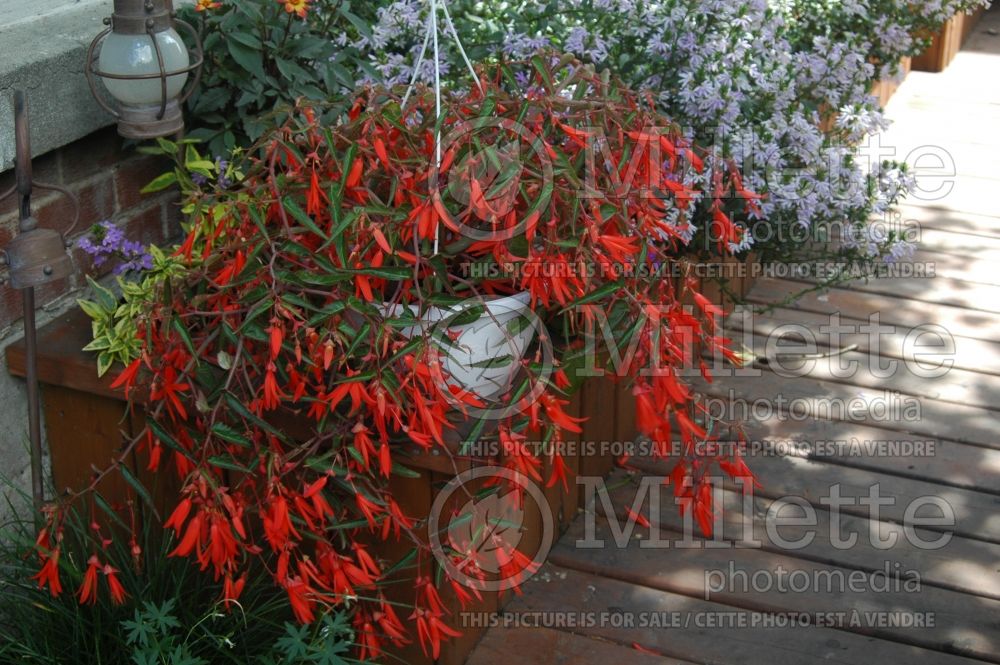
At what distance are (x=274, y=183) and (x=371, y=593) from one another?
65cm

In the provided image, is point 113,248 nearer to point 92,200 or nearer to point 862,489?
point 92,200

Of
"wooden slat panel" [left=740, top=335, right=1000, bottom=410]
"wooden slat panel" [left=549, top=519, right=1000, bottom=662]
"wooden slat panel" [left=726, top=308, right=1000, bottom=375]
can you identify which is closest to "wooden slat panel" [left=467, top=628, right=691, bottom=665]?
"wooden slat panel" [left=549, top=519, right=1000, bottom=662]

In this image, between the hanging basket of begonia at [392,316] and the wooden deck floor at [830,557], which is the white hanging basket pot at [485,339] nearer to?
the hanging basket of begonia at [392,316]

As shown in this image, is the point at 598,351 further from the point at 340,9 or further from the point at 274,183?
the point at 340,9

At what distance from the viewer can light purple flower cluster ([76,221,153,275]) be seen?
1.97 meters

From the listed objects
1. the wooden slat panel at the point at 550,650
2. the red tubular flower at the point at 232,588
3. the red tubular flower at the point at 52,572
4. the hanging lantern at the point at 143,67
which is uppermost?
the hanging lantern at the point at 143,67

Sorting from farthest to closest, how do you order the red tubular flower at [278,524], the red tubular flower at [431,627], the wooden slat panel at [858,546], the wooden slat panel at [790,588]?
the wooden slat panel at [858,546], the wooden slat panel at [790,588], the red tubular flower at [431,627], the red tubular flower at [278,524]

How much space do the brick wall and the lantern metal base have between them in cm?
11

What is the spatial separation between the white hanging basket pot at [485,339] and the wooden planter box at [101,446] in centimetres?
12

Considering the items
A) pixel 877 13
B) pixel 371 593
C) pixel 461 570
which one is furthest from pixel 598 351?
pixel 877 13

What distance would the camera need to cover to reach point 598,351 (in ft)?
5.89

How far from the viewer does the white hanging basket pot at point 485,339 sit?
64.4 inches

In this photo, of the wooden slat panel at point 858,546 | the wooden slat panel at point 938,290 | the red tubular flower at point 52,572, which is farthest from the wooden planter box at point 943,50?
the red tubular flower at point 52,572

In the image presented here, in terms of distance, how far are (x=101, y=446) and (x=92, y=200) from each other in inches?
16.0
